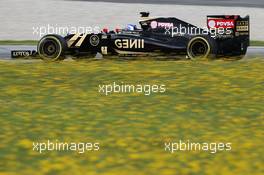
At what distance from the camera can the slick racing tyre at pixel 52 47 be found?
43.3 ft

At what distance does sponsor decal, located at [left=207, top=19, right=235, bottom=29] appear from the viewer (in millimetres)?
13227

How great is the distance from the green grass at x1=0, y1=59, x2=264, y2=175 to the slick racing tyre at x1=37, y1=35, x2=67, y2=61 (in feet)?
11.2

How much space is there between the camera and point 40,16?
1099 inches

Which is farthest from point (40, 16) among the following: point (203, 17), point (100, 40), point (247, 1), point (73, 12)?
point (100, 40)

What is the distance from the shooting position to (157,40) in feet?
43.2

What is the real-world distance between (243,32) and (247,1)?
1810 centimetres

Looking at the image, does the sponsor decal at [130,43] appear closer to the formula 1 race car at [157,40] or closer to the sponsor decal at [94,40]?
the formula 1 race car at [157,40]

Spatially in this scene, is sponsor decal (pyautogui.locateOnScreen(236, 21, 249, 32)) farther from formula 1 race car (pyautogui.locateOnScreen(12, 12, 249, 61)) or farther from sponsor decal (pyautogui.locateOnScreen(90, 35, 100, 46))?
sponsor decal (pyautogui.locateOnScreen(90, 35, 100, 46))

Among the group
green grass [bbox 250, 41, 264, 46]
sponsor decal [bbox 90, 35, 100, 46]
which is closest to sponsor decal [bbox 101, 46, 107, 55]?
sponsor decal [bbox 90, 35, 100, 46]

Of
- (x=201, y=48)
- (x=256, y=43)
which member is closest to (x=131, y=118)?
(x=201, y=48)

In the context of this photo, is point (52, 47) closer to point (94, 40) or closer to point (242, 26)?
point (94, 40)

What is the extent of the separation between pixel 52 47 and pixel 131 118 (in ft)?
22.7

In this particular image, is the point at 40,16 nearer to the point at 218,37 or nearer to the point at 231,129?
the point at 218,37

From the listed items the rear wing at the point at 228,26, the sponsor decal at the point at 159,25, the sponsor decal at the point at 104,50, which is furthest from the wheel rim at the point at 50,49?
the rear wing at the point at 228,26
